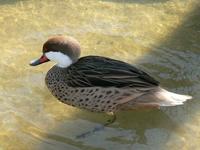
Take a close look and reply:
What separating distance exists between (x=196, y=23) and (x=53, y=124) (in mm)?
2346

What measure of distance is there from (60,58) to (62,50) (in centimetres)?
9

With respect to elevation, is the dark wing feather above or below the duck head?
below

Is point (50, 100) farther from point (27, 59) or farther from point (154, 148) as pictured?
point (154, 148)

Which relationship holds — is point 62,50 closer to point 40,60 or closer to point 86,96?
point 40,60

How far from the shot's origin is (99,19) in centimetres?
611

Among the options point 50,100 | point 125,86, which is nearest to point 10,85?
point 50,100

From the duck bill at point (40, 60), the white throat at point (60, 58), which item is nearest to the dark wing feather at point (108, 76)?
the white throat at point (60, 58)

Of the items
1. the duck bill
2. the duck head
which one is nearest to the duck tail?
the duck head

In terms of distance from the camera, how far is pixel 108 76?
4574mm

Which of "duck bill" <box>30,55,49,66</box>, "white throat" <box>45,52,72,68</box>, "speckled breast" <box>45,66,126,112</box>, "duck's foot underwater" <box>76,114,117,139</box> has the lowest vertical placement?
"duck's foot underwater" <box>76,114,117,139</box>

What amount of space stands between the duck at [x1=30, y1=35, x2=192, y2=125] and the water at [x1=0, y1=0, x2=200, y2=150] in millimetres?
200

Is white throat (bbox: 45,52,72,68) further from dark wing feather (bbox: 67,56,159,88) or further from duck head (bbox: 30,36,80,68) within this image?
dark wing feather (bbox: 67,56,159,88)

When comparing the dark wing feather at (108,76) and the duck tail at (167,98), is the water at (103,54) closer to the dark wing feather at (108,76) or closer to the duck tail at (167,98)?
the duck tail at (167,98)

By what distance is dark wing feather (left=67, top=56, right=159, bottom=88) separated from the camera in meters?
4.56
